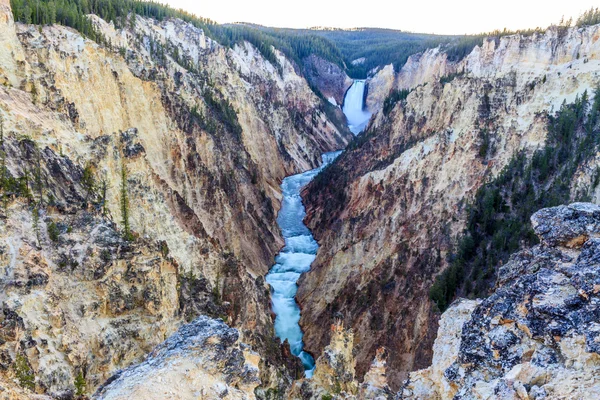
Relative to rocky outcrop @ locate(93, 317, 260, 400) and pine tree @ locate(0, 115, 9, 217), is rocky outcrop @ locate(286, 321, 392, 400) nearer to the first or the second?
rocky outcrop @ locate(93, 317, 260, 400)

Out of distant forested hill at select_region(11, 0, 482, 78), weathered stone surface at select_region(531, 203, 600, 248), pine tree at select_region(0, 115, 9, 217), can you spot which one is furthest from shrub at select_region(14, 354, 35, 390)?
distant forested hill at select_region(11, 0, 482, 78)

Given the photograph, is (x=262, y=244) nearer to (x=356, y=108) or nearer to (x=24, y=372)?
(x=24, y=372)

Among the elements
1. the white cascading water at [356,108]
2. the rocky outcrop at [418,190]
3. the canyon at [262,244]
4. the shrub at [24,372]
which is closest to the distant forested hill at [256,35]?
the canyon at [262,244]

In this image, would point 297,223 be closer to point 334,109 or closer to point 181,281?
point 181,281

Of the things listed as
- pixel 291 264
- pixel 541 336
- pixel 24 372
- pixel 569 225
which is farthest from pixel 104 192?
pixel 291 264

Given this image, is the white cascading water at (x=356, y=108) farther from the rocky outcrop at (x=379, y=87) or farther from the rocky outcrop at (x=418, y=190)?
the rocky outcrop at (x=418, y=190)

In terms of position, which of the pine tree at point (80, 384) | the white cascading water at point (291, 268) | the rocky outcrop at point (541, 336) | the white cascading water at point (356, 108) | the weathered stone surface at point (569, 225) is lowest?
the white cascading water at point (291, 268)

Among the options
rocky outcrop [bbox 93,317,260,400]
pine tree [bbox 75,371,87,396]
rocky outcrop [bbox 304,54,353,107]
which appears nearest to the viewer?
rocky outcrop [bbox 93,317,260,400]

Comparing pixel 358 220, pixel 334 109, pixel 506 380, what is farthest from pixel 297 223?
pixel 334 109
